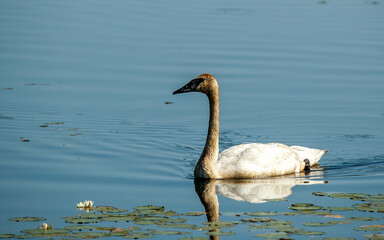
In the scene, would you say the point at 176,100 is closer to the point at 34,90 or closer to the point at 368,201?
the point at 34,90

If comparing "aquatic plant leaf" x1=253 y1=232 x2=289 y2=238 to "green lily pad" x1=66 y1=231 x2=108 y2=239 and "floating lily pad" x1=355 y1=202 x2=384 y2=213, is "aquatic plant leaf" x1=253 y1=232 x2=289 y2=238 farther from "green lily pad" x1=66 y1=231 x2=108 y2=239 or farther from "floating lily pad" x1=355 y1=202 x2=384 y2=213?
"green lily pad" x1=66 y1=231 x2=108 y2=239

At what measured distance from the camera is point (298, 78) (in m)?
21.4

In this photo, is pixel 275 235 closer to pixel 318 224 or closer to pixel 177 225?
pixel 318 224

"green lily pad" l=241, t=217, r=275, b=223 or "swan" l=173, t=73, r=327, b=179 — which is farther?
"swan" l=173, t=73, r=327, b=179

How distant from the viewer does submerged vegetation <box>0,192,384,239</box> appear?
9148 millimetres

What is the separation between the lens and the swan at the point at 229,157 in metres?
13.1

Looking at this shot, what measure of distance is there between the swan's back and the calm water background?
0.73 metres

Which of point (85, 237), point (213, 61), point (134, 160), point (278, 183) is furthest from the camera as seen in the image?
point (213, 61)

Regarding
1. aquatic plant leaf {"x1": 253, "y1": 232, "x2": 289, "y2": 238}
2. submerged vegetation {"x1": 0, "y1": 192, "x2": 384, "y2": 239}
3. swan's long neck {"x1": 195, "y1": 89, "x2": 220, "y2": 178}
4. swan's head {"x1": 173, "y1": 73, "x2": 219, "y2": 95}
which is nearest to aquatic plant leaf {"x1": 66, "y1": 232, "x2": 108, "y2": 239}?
submerged vegetation {"x1": 0, "y1": 192, "x2": 384, "y2": 239}

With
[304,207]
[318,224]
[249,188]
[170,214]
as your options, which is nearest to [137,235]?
[170,214]

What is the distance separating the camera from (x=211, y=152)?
1327 cm

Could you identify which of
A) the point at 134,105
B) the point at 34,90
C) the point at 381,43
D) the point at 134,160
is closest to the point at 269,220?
the point at 134,160

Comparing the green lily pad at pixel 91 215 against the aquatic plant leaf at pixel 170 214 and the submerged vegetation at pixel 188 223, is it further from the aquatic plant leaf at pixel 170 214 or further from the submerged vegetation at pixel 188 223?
the aquatic plant leaf at pixel 170 214

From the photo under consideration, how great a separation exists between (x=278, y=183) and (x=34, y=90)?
8804 mm
